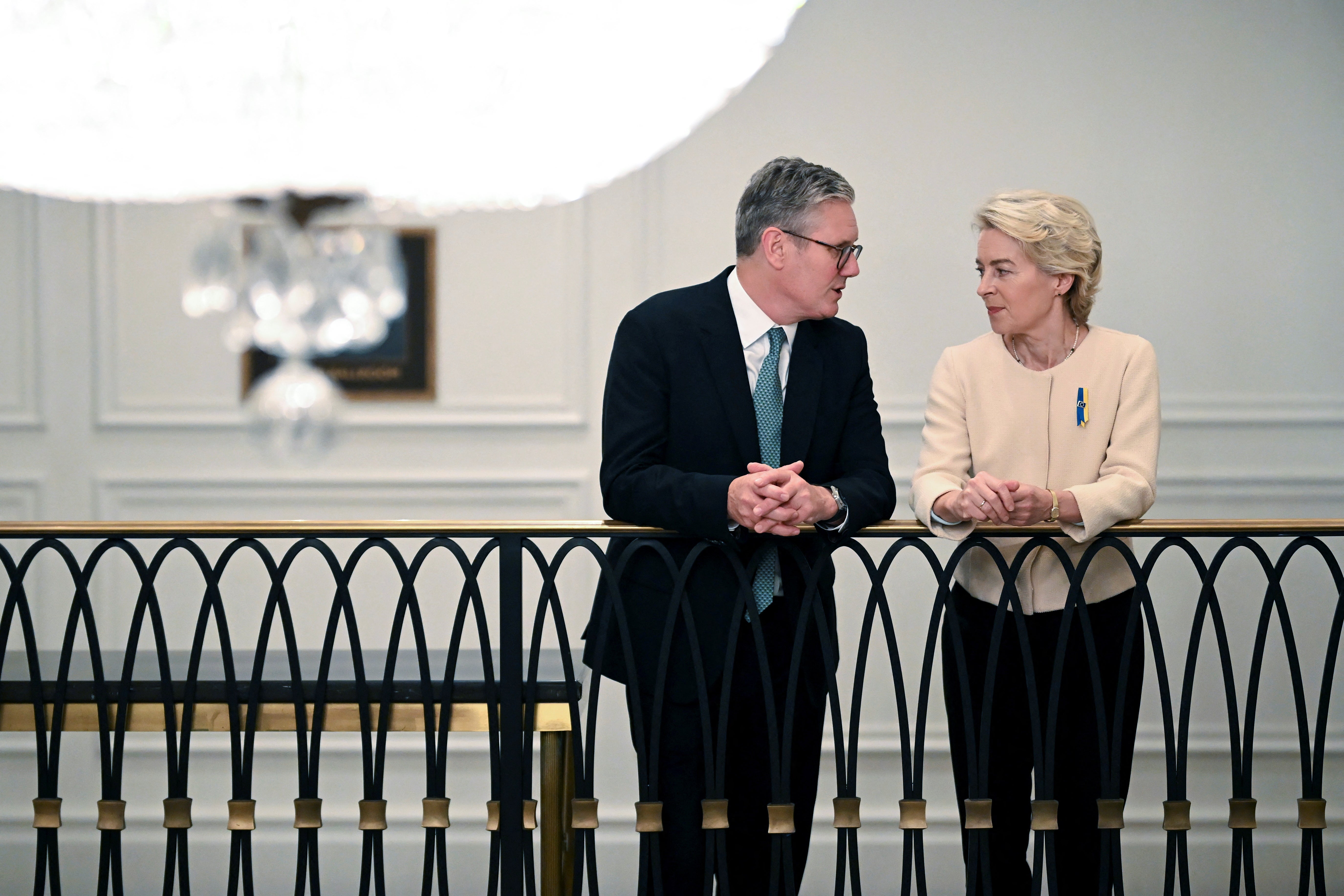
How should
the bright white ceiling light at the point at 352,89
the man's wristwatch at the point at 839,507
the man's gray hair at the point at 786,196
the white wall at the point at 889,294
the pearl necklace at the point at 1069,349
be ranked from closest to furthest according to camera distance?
the bright white ceiling light at the point at 352,89 < the man's wristwatch at the point at 839,507 < the man's gray hair at the point at 786,196 < the pearl necklace at the point at 1069,349 < the white wall at the point at 889,294

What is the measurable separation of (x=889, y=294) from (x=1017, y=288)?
1517 mm

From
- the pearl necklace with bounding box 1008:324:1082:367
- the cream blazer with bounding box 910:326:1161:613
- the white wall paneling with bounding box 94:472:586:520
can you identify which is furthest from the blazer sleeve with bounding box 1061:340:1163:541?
the white wall paneling with bounding box 94:472:586:520

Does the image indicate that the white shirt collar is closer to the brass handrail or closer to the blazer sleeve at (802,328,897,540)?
the blazer sleeve at (802,328,897,540)

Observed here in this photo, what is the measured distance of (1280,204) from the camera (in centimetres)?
359

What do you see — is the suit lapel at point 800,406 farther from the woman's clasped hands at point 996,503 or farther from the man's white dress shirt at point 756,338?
the woman's clasped hands at point 996,503

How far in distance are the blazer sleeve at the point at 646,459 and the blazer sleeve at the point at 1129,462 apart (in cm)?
67

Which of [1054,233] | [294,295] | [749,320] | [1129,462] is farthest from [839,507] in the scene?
[294,295]

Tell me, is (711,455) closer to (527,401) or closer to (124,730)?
(124,730)

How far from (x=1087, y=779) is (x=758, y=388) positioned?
1003mm

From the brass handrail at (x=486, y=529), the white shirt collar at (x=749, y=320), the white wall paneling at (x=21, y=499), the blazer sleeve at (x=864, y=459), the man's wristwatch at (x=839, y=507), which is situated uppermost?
the white shirt collar at (x=749, y=320)

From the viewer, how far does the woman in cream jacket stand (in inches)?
82.3

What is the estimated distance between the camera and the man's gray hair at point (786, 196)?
2.03 metres

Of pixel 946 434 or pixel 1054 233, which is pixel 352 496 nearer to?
pixel 946 434

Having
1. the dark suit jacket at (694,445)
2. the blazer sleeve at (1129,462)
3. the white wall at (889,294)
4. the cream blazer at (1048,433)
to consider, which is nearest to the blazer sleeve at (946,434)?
the cream blazer at (1048,433)
